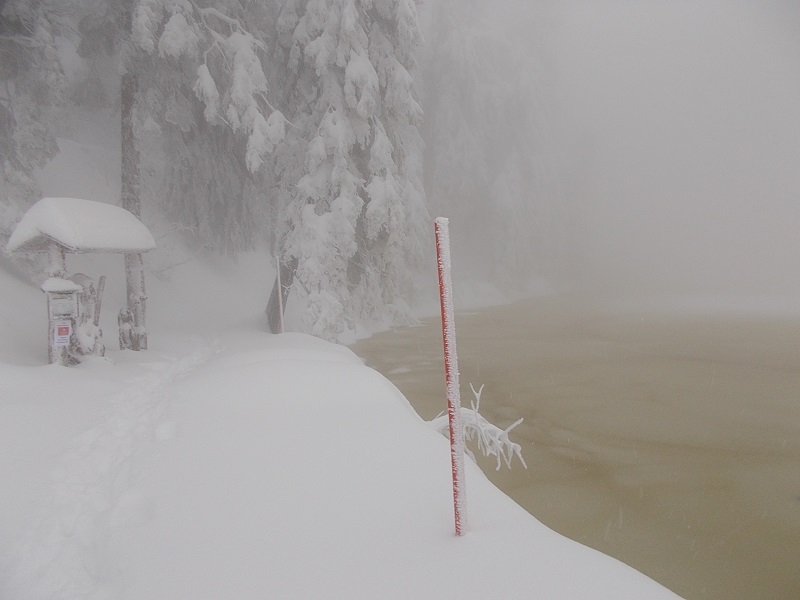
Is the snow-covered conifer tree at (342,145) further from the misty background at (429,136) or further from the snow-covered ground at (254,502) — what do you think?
the snow-covered ground at (254,502)

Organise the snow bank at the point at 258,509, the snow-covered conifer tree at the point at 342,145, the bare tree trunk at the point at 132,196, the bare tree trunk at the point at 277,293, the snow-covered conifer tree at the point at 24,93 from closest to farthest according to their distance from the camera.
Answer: the snow bank at the point at 258,509
the bare tree trunk at the point at 132,196
the snow-covered conifer tree at the point at 24,93
the snow-covered conifer tree at the point at 342,145
the bare tree trunk at the point at 277,293

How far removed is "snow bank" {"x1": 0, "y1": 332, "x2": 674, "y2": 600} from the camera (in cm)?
273

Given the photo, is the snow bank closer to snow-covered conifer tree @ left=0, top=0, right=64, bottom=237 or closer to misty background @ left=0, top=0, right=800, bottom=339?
misty background @ left=0, top=0, right=800, bottom=339

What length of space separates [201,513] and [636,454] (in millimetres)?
6656

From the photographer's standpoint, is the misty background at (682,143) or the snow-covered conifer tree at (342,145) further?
the misty background at (682,143)

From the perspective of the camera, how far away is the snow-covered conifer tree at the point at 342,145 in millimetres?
11961

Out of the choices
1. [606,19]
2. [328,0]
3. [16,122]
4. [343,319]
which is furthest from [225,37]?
[606,19]

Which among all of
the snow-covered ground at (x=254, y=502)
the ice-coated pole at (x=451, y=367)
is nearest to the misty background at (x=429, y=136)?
the snow-covered ground at (x=254, y=502)

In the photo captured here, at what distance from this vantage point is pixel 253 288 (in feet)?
67.1

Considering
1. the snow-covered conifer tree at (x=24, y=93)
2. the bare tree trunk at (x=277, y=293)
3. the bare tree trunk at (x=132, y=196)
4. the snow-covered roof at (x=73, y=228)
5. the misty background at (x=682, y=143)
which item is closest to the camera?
the snow-covered roof at (x=73, y=228)

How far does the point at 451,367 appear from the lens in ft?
9.49

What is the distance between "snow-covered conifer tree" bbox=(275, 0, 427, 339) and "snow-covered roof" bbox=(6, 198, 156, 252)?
3814 mm

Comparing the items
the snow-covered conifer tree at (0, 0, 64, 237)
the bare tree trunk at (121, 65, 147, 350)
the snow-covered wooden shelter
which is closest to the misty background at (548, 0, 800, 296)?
the bare tree trunk at (121, 65, 147, 350)

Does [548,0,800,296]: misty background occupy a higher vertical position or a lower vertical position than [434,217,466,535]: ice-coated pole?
higher
